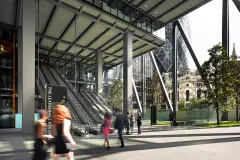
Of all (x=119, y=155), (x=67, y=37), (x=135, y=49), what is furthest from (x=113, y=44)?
(x=119, y=155)

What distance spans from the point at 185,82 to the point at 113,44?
259 feet

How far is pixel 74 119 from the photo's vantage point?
901 inches

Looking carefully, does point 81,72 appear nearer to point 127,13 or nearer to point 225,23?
point 127,13

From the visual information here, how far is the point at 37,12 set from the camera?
21891mm

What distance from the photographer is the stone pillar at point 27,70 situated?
16.0 meters

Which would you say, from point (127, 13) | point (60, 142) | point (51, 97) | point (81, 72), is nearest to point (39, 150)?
point (60, 142)

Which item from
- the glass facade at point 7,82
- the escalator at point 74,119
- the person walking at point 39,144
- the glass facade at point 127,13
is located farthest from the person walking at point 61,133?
the glass facade at point 7,82

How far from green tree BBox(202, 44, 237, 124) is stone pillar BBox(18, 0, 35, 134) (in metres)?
19.7

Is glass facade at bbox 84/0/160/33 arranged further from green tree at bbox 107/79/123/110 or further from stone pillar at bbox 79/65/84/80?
stone pillar at bbox 79/65/84/80

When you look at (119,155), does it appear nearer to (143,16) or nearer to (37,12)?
(37,12)

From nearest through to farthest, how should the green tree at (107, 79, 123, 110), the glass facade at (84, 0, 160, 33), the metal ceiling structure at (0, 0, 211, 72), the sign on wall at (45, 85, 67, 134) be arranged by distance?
the sign on wall at (45, 85, 67, 134)
the metal ceiling structure at (0, 0, 211, 72)
the glass facade at (84, 0, 160, 33)
the green tree at (107, 79, 123, 110)

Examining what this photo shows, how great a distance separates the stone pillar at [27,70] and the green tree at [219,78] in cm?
1972

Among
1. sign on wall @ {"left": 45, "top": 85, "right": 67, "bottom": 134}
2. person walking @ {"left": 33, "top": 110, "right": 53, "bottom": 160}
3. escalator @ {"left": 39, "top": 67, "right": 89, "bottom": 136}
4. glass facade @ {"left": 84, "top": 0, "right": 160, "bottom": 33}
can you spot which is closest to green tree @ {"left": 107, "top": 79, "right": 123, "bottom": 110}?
escalator @ {"left": 39, "top": 67, "right": 89, "bottom": 136}

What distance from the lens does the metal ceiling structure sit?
2169cm
